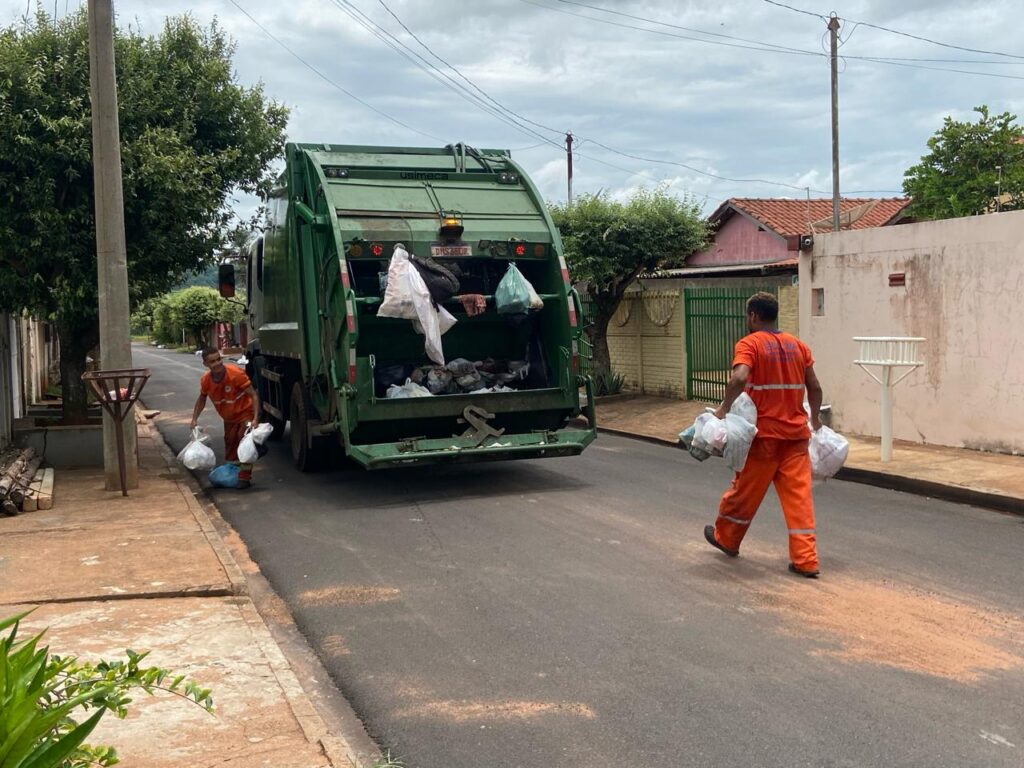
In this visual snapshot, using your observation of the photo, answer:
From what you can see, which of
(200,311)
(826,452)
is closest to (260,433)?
(826,452)

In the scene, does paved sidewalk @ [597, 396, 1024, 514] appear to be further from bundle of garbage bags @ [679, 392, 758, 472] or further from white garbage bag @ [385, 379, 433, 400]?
white garbage bag @ [385, 379, 433, 400]

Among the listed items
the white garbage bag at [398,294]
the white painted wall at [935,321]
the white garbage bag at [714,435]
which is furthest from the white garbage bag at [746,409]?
the white painted wall at [935,321]

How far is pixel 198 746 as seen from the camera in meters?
3.69

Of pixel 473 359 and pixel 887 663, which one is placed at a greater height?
pixel 473 359

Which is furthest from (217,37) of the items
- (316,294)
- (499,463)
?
(499,463)

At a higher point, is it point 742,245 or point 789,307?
point 742,245

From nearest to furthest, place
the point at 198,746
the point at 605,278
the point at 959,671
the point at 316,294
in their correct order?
the point at 198,746 < the point at 959,671 < the point at 316,294 < the point at 605,278

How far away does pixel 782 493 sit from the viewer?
6293mm

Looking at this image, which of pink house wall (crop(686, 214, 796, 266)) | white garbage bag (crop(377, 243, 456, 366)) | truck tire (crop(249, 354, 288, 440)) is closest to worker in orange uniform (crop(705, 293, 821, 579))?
white garbage bag (crop(377, 243, 456, 366))

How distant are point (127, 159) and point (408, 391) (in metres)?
3.91

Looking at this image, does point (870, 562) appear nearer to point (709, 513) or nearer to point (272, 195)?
point (709, 513)

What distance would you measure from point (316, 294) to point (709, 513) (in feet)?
13.3

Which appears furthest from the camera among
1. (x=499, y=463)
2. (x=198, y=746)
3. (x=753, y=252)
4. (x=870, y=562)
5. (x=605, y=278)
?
(x=753, y=252)

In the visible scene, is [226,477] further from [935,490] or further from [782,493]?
[935,490]
